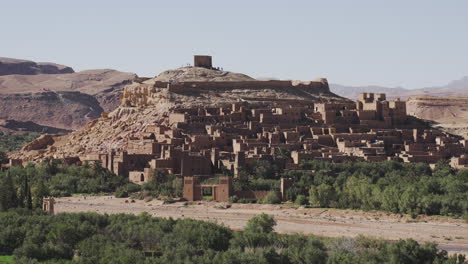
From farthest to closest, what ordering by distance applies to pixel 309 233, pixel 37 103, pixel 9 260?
pixel 37 103 → pixel 309 233 → pixel 9 260

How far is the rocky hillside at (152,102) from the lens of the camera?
63.6m

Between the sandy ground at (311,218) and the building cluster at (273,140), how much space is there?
2.16 metres

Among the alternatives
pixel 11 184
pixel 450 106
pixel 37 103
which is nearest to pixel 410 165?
pixel 11 184

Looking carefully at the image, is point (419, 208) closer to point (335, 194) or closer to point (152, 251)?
point (335, 194)

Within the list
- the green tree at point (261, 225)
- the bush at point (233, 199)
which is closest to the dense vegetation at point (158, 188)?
the bush at point (233, 199)

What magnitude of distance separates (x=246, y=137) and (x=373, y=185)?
11.1 meters

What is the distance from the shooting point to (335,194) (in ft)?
165

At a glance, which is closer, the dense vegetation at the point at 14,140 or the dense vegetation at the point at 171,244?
the dense vegetation at the point at 171,244

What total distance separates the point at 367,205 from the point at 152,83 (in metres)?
26.5

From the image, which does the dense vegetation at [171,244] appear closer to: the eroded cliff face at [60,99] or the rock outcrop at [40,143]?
the rock outcrop at [40,143]

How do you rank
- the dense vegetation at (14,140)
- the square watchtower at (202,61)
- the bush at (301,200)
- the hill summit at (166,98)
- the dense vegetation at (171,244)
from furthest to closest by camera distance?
the dense vegetation at (14,140) < the square watchtower at (202,61) < the hill summit at (166,98) < the bush at (301,200) < the dense vegetation at (171,244)

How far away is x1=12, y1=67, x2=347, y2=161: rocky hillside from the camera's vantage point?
6356 cm

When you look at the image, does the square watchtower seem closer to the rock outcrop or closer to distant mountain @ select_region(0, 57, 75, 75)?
the rock outcrop

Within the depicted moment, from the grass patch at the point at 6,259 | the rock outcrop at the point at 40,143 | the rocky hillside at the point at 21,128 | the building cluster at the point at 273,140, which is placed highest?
the building cluster at the point at 273,140
